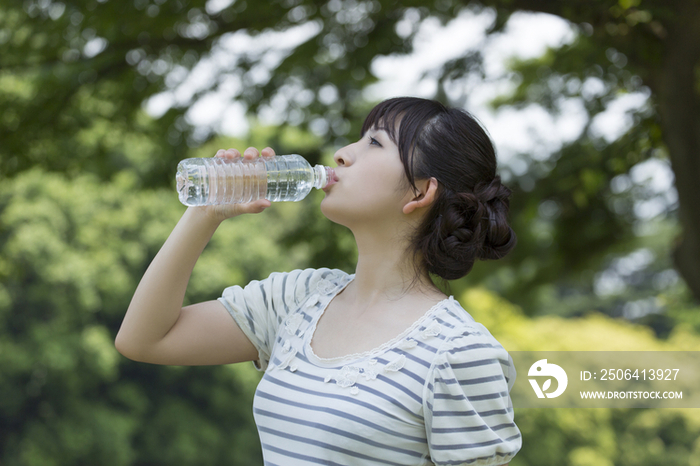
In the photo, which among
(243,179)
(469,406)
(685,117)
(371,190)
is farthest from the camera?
(685,117)

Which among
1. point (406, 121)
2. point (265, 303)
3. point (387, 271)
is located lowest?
point (265, 303)

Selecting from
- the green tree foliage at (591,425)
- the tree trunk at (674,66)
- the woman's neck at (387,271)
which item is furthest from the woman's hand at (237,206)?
the green tree foliage at (591,425)

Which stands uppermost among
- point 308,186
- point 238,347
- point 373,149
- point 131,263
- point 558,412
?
point 373,149

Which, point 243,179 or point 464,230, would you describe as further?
point 243,179

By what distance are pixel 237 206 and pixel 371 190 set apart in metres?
0.30

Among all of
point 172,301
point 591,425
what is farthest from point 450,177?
point 591,425

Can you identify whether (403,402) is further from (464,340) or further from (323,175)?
(323,175)

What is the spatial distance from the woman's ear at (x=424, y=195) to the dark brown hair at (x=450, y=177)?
15 millimetres

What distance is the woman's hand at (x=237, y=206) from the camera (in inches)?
59.7

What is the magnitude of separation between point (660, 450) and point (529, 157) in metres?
16.5

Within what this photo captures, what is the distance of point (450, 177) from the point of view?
5.10ft

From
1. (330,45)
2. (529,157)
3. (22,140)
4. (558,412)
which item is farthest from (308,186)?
(558,412)

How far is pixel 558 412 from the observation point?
60.7 ft

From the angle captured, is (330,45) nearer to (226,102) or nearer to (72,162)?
(226,102)
